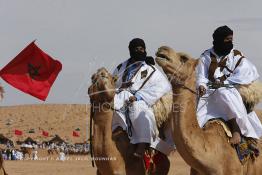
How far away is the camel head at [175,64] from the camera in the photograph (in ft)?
30.7

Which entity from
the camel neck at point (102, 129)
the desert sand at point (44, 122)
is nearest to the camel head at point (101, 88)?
the camel neck at point (102, 129)

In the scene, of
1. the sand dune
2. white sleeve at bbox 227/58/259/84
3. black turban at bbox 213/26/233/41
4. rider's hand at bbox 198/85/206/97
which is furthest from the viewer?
the sand dune

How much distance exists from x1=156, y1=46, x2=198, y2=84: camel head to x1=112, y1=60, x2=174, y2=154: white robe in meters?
2.64

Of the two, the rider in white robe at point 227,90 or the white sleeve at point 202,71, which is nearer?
the rider in white robe at point 227,90

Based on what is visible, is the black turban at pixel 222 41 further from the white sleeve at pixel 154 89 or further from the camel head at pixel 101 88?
the camel head at pixel 101 88

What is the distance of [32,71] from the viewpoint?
1246 cm

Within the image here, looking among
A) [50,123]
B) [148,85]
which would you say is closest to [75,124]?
[50,123]

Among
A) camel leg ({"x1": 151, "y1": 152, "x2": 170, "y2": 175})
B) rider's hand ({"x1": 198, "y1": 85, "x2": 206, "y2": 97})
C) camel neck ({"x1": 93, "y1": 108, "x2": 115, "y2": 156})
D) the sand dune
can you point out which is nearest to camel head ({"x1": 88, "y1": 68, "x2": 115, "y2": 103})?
camel neck ({"x1": 93, "y1": 108, "x2": 115, "y2": 156})

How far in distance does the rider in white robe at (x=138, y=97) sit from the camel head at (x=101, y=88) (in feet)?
3.41

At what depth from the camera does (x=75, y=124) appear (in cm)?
8194

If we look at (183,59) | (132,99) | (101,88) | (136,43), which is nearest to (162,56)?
(183,59)

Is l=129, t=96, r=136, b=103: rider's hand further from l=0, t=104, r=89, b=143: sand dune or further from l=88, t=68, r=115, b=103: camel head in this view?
l=0, t=104, r=89, b=143: sand dune

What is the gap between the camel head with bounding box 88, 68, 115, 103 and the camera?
10.9m

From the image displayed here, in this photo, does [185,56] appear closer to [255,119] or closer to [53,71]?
[255,119]
